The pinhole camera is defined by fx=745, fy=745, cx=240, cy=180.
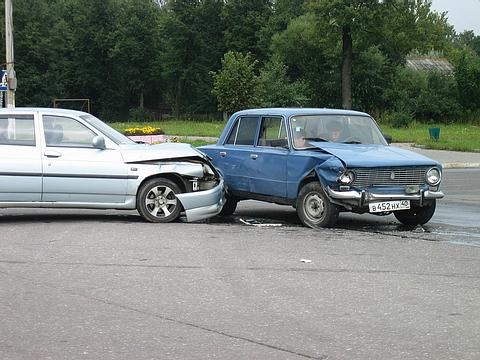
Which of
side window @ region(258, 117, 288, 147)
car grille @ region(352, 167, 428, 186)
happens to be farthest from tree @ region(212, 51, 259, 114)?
car grille @ region(352, 167, 428, 186)

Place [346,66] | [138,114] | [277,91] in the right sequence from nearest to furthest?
[277,91] → [346,66] → [138,114]

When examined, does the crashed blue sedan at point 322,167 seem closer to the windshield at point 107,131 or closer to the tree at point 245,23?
the windshield at point 107,131

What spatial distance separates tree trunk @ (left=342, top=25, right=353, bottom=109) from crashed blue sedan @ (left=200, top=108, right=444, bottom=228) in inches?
1782

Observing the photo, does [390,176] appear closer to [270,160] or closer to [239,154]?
[270,160]

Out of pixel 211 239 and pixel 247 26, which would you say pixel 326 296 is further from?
pixel 247 26

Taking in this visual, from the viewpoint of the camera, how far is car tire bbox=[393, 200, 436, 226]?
10945mm

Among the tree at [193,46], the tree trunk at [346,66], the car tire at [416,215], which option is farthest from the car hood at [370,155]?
the tree at [193,46]

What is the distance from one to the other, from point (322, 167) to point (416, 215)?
6.29 ft

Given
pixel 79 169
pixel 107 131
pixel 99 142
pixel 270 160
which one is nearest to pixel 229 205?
pixel 270 160

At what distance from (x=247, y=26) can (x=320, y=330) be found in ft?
257

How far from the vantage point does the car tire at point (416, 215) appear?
10945 mm

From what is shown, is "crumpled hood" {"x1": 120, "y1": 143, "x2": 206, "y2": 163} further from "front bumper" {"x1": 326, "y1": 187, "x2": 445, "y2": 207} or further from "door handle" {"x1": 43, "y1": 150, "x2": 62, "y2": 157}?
"front bumper" {"x1": 326, "y1": 187, "x2": 445, "y2": 207}

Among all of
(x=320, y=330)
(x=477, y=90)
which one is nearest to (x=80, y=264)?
(x=320, y=330)

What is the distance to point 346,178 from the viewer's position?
9961mm
